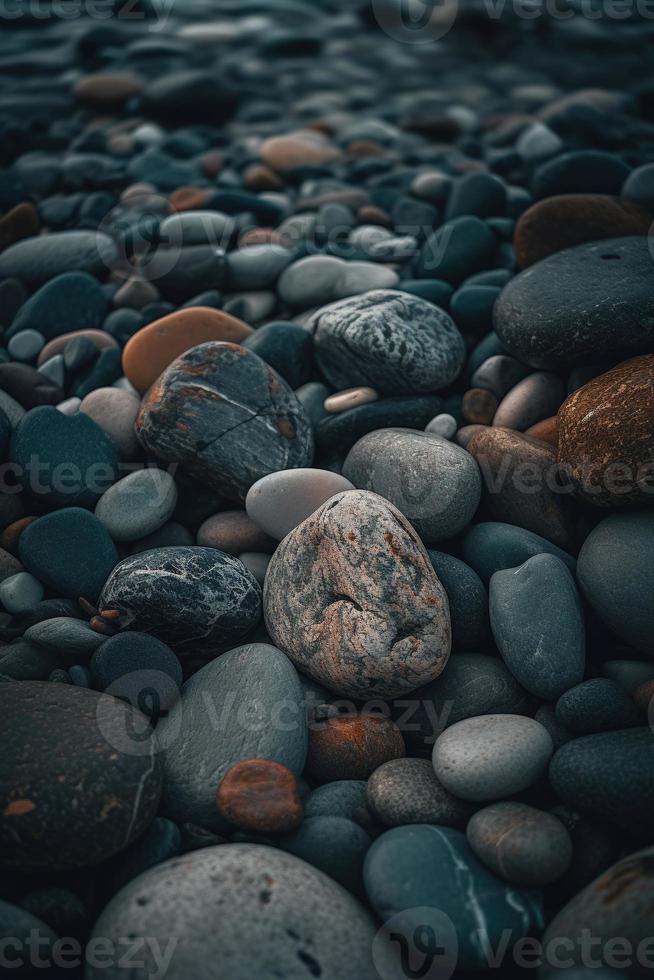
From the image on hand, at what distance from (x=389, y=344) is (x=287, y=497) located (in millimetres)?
817

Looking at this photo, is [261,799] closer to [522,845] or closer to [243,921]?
[243,921]

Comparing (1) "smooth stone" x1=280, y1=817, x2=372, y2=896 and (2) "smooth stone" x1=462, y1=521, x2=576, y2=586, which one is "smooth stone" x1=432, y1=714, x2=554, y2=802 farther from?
(2) "smooth stone" x1=462, y1=521, x2=576, y2=586

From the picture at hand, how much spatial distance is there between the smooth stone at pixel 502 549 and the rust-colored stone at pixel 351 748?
2.19 ft

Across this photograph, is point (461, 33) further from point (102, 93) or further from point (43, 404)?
point (43, 404)

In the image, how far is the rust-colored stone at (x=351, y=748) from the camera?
221 cm

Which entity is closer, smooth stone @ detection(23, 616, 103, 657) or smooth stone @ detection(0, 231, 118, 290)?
smooth stone @ detection(23, 616, 103, 657)

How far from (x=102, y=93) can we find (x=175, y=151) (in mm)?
1561

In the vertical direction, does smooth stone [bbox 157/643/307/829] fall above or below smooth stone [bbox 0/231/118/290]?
below

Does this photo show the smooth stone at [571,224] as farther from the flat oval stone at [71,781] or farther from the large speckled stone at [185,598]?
the flat oval stone at [71,781]

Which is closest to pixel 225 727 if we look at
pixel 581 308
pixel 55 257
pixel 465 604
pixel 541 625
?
pixel 465 604

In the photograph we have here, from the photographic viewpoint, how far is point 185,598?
238 centimetres

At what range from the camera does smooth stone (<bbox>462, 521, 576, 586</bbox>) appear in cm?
254

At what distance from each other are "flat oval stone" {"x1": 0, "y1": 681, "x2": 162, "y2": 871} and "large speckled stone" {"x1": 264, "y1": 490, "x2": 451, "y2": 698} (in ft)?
1.98

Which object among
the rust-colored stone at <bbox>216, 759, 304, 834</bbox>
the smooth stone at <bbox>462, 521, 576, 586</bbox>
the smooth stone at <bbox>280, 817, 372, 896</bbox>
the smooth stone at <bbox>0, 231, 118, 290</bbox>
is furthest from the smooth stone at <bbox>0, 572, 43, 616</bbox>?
the smooth stone at <bbox>0, 231, 118, 290</bbox>
